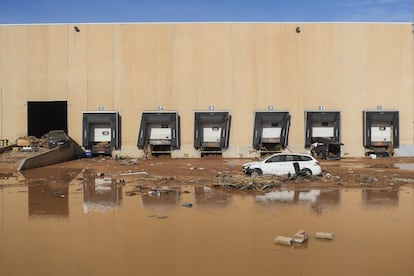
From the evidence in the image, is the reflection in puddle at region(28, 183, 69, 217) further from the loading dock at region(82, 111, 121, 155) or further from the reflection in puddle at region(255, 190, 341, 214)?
the loading dock at region(82, 111, 121, 155)

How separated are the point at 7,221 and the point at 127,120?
72.3 ft

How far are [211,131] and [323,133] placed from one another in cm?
827

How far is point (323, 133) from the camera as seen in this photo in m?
34.3

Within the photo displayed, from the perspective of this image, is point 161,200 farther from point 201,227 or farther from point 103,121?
point 103,121

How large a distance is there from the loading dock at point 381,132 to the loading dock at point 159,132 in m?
13.8

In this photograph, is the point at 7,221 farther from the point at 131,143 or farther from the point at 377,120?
the point at 377,120

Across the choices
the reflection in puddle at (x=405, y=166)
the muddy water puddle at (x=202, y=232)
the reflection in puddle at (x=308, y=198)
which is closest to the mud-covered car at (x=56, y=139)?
the muddy water puddle at (x=202, y=232)

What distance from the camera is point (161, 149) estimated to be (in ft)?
113

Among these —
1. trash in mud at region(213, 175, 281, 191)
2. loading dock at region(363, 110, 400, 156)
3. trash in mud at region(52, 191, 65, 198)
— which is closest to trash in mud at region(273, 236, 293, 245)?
trash in mud at region(213, 175, 281, 191)

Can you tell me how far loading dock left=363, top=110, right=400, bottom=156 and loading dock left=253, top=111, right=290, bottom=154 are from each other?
5807mm

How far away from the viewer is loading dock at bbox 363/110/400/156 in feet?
111

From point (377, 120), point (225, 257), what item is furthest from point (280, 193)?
point (377, 120)

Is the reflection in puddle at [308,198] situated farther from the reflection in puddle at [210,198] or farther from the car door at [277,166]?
the car door at [277,166]

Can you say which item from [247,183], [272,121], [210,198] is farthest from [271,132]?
Result: [210,198]
